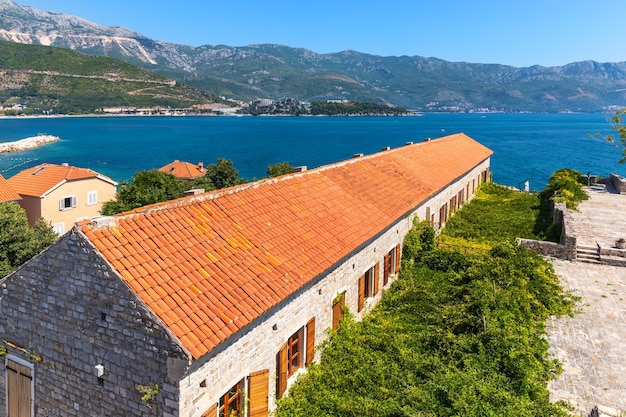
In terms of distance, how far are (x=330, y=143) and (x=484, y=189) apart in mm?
100737

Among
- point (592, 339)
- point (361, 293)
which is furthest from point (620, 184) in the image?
point (361, 293)

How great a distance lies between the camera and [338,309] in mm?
15398

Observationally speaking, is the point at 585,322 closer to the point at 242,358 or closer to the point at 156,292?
the point at 242,358

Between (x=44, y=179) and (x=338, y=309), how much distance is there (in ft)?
113

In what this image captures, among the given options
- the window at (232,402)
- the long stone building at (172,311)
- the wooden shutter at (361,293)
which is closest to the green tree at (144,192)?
the wooden shutter at (361,293)

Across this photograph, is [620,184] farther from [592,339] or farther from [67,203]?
[67,203]

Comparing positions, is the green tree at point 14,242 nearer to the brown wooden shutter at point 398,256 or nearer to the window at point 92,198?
the window at point 92,198

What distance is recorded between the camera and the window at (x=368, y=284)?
17166 millimetres

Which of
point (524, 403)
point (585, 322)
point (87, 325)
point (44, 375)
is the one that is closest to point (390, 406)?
point (524, 403)

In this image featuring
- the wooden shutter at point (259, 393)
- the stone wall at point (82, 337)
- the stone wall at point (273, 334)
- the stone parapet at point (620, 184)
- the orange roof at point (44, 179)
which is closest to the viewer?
the stone wall at point (82, 337)

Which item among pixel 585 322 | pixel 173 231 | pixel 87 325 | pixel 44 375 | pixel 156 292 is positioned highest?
pixel 173 231

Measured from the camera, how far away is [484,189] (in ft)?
157

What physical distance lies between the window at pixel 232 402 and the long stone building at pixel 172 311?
3 centimetres

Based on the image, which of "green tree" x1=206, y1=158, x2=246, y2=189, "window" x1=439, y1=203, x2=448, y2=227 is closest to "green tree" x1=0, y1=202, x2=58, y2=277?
"window" x1=439, y1=203, x2=448, y2=227
